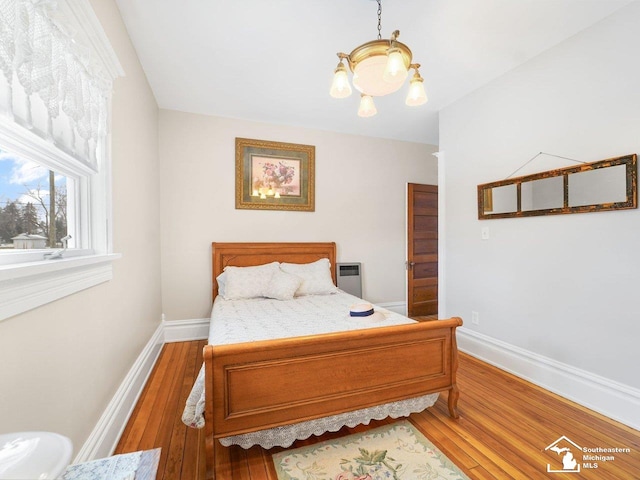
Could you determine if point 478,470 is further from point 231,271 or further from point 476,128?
point 476,128

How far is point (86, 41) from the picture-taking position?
1.34 m

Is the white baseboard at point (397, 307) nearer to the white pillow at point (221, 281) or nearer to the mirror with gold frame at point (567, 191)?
the mirror with gold frame at point (567, 191)

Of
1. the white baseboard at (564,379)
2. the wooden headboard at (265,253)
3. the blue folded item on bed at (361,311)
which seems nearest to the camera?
the white baseboard at (564,379)

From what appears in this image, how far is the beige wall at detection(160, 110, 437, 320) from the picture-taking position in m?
3.18

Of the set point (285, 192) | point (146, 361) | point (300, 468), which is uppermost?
point (285, 192)

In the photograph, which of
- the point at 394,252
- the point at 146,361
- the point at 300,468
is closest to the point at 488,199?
the point at 394,252

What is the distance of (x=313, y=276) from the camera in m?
3.19

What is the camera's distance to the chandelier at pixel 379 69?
1372 millimetres

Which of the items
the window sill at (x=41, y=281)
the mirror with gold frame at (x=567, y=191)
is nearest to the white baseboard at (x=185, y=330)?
the window sill at (x=41, y=281)

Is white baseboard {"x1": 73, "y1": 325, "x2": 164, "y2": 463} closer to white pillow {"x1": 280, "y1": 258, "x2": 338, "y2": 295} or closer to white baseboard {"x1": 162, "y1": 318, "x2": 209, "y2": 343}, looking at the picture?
white baseboard {"x1": 162, "y1": 318, "x2": 209, "y2": 343}

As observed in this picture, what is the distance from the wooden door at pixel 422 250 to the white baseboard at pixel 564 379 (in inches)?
49.6

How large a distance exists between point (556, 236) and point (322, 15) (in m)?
2.29

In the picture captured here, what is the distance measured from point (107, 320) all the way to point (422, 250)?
12.1ft

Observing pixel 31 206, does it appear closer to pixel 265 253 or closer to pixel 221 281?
pixel 221 281
